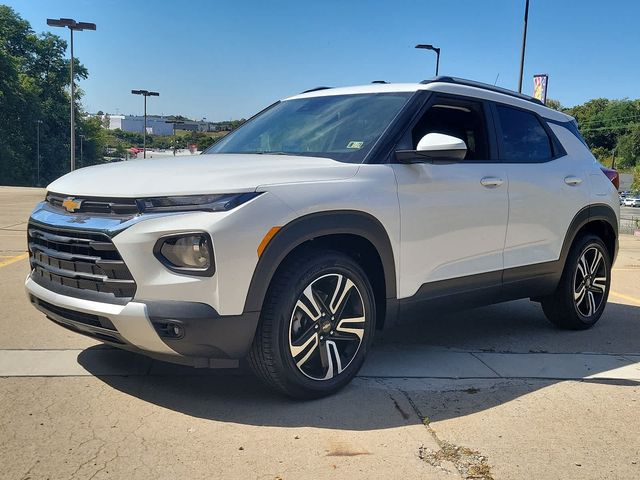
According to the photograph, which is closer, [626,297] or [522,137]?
[522,137]

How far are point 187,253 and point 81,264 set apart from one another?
0.62 metres

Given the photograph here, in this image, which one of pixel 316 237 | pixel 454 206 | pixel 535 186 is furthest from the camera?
pixel 535 186

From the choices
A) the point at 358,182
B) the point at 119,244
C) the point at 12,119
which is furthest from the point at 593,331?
the point at 12,119

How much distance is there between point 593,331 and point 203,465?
4.03 m

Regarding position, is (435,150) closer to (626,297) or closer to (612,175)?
(612,175)

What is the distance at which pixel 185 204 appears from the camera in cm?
316

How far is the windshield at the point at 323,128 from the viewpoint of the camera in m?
4.05

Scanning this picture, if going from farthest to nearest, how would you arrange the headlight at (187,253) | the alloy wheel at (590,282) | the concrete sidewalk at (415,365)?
1. the alloy wheel at (590,282)
2. the concrete sidewalk at (415,365)
3. the headlight at (187,253)

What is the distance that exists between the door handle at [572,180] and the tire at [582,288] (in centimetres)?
52

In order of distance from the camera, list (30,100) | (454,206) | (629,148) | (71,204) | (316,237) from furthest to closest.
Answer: (629,148) → (30,100) → (454,206) → (316,237) → (71,204)

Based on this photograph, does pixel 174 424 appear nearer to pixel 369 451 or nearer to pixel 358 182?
pixel 369 451

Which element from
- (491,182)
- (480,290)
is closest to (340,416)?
(480,290)

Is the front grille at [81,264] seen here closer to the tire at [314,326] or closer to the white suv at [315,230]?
the white suv at [315,230]

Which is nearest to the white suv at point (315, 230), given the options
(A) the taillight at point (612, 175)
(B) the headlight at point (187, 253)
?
→ (B) the headlight at point (187, 253)
